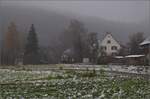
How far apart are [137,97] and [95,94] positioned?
1.84m

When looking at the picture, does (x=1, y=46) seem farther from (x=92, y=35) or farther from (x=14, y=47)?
(x=92, y=35)

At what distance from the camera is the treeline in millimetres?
97250

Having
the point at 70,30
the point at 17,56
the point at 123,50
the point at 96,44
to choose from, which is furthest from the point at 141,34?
the point at 17,56

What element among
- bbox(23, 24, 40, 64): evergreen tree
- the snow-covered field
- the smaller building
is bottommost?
the snow-covered field

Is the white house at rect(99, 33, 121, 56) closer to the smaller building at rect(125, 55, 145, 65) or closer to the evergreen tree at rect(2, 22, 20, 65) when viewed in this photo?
the evergreen tree at rect(2, 22, 20, 65)

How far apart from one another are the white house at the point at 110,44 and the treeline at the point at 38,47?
243 cm

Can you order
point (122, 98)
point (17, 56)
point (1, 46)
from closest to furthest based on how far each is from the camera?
point (122, 98) → point (1, 46) → point (17, 56)

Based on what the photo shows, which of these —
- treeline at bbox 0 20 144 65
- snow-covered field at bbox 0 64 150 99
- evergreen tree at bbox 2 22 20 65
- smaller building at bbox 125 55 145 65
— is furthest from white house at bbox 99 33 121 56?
snow-covered field at bbox 0 64 150 99

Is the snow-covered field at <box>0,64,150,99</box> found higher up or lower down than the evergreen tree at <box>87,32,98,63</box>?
lower down

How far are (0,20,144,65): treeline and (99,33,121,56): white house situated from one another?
7.98ft

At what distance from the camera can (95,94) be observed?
550 inches

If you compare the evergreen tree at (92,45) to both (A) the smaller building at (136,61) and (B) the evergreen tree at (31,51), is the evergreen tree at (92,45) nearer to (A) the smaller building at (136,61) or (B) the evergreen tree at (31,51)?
(B) the evergreen tree at (31,51)

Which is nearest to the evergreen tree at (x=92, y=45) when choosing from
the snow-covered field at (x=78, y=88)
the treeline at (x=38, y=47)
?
the treeline at (x=38, y=47)

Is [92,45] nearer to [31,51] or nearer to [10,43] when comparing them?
[31,51]
